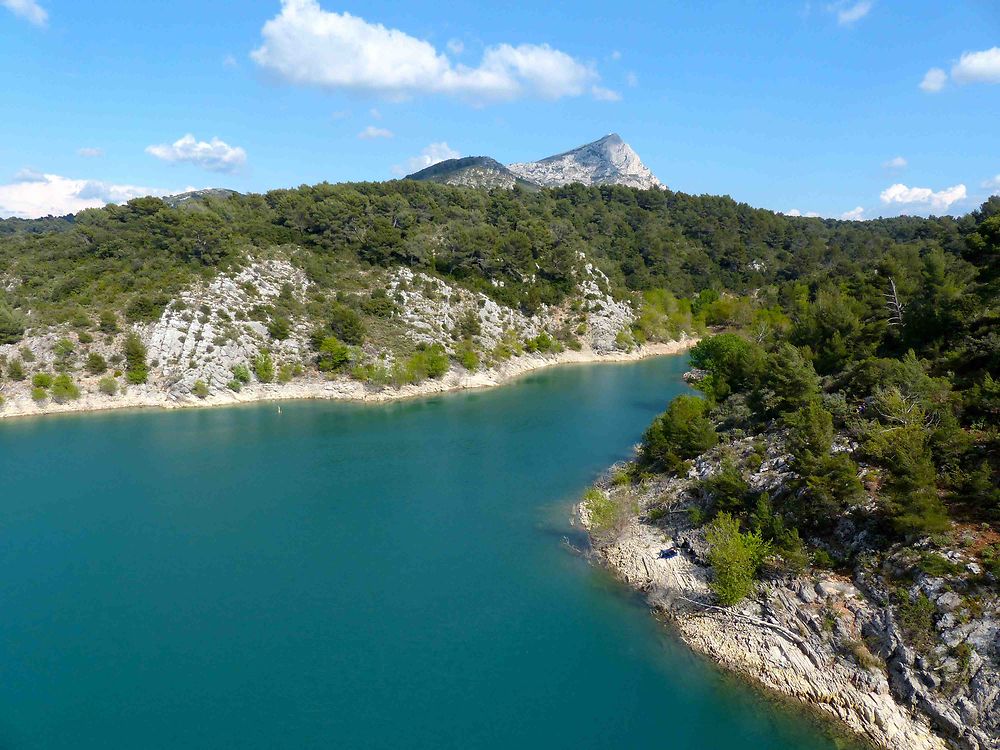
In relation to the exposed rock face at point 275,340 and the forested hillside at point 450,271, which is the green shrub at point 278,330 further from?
the exposed rock face at point 275,340

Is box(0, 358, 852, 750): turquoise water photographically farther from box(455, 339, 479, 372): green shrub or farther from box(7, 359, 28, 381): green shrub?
box(455, 339, 479, 372): green shrub

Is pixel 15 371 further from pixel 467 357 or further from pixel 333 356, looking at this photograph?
pixel 467 357

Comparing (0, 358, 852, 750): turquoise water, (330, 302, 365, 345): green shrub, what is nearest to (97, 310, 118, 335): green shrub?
(0, 358, 852, 750): turquoise water

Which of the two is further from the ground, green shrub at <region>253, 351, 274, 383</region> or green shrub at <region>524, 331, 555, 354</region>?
green shrub at <region>524, 331, 555, 354</region>

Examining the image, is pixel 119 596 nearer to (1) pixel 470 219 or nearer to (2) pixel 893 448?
(2) pixel 893 448

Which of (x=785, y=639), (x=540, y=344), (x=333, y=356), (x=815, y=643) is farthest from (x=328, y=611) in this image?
(x=540, y=344)

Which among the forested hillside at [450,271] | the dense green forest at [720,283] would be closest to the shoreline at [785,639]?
the dense green forest at [720,283]

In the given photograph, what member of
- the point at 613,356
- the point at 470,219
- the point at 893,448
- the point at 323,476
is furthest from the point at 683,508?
the point at 470,219
